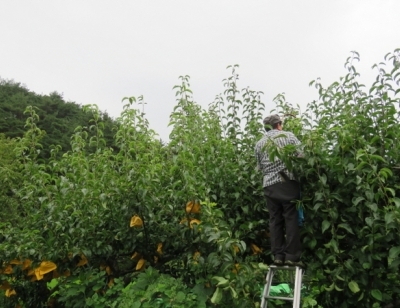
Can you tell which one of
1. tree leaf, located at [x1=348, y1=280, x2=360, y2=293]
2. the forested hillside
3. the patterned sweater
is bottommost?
tree leaf, located at [x1=348, y1=280, x2=360, y2=293]

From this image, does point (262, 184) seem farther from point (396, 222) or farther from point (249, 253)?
point (396, 222)

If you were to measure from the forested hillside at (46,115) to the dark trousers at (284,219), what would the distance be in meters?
17.2

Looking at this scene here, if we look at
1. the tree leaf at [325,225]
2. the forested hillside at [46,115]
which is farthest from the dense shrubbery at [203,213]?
the forested hillside at [46,115]

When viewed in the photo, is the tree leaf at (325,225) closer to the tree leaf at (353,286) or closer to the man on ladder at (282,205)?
the man on ladder at (282,205)

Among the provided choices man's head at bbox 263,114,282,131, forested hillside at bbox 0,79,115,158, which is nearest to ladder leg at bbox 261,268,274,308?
man's head at bbox 263,114,282,131

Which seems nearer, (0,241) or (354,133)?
(354,133)

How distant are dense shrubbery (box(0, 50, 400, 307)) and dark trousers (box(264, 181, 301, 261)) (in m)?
0.11

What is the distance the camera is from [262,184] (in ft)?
14.8

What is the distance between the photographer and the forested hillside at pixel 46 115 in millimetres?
24375

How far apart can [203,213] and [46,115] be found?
2781cm

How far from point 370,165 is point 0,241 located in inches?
159

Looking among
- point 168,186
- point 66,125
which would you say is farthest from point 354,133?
point 66,125

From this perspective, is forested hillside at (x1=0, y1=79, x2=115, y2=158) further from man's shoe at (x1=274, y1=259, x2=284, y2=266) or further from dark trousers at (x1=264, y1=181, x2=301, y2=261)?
man's shoe at (x1=274, y1=259, x2=284, y2=266)

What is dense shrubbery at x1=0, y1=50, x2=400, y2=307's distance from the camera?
12.4ft
